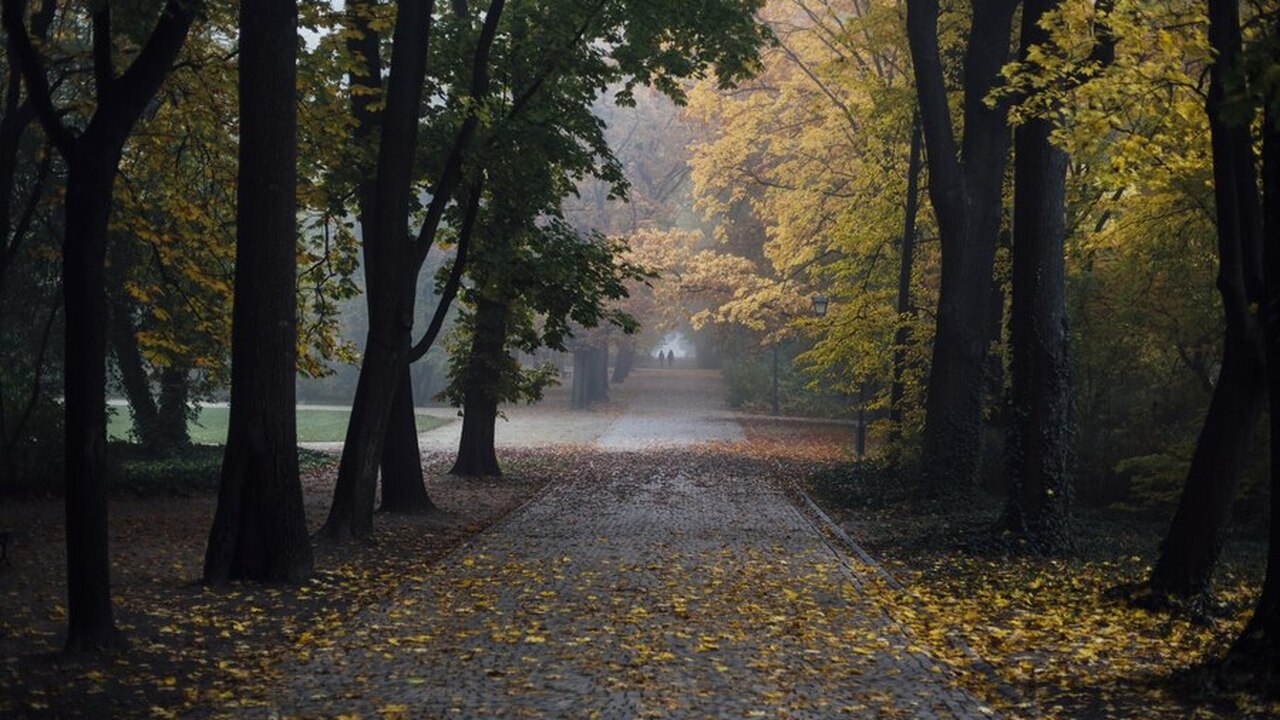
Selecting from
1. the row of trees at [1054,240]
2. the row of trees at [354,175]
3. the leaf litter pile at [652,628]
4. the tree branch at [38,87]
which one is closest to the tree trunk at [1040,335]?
the row of trees at [1054,240]

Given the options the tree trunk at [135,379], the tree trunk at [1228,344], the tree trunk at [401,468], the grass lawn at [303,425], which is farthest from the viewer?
the grass lawn at [303,425]

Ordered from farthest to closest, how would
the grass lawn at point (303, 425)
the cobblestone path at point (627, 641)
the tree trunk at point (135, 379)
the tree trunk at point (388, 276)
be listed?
the grass lawn at point (303, 425) → the tree trunk at point (135, 379) → the tree trunk at point (388, 276) → the cobblestone path at point (627, 641)

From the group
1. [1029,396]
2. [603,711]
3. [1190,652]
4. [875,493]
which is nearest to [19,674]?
[603,711]

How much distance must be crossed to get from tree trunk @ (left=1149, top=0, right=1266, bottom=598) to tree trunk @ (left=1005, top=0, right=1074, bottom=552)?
348 centimetres

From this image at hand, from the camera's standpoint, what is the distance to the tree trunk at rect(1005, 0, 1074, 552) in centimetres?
1292

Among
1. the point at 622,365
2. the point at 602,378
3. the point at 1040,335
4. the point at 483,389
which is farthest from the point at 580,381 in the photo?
the point at 1040,335

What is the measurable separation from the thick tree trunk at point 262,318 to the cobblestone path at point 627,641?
1.48 metres

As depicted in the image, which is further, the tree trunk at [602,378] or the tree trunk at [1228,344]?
the tree trunk at [602,378]

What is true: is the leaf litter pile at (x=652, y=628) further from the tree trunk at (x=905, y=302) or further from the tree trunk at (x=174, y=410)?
the tree trunk at (x=174, y=410)

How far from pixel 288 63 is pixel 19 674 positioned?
18.2 feet

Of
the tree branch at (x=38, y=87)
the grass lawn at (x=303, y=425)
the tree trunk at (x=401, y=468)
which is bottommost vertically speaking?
the grass lawn at (x=303, y=425)

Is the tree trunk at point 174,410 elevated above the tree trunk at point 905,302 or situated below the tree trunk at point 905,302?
below

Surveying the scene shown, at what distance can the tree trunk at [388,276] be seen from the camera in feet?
44.2

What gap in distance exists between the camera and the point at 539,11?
613 inches
